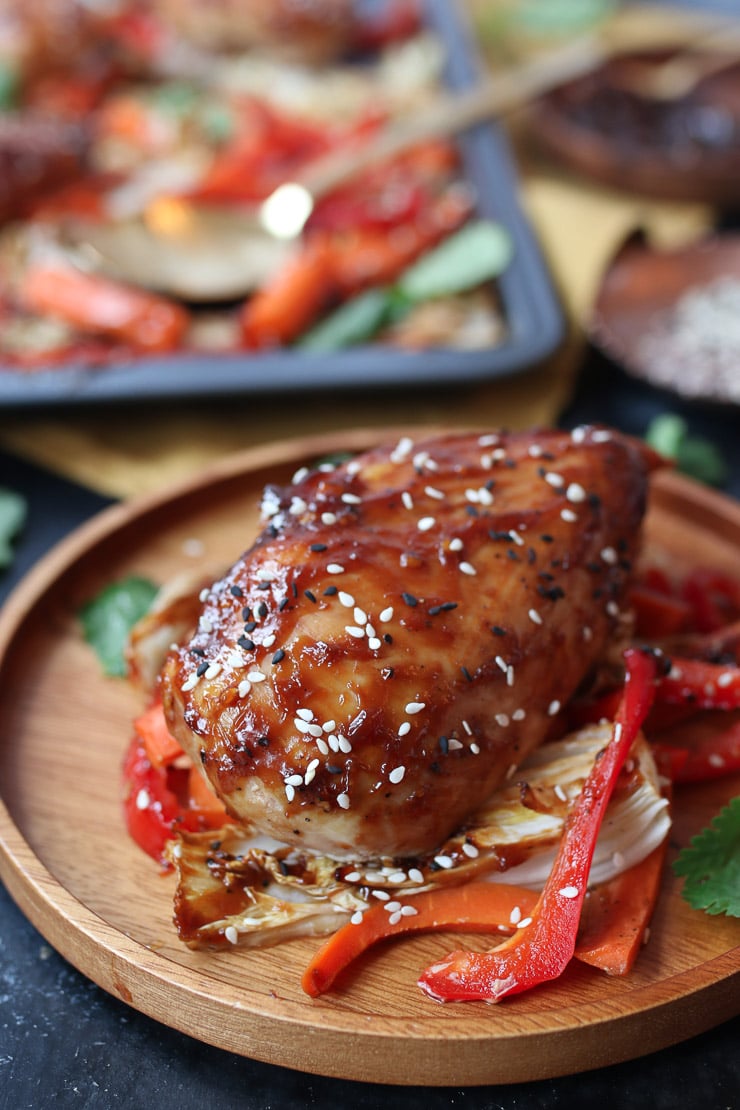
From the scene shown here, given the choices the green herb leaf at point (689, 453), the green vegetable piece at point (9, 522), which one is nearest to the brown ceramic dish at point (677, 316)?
the green herb leaf at point (689, 453)

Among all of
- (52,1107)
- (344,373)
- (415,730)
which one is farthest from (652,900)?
(344,373)

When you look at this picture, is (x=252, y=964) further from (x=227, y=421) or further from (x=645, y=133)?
(x=645, y=133)

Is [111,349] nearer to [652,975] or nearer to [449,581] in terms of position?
[449,581]

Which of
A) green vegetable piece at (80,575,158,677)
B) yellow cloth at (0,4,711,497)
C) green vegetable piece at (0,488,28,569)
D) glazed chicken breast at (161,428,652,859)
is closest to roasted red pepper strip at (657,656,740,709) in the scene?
glazed chicken breast at (161,428,652,859)

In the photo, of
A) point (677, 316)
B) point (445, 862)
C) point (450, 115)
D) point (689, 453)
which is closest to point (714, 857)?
point (445, 862)

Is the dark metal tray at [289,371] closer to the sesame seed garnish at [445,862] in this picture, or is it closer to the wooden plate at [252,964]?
the wooden plate at [252,964]

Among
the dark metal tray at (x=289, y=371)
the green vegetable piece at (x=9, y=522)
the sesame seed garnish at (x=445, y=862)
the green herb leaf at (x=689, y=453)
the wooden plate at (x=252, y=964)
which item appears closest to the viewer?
the wooden plate at (x=252, y=964)
